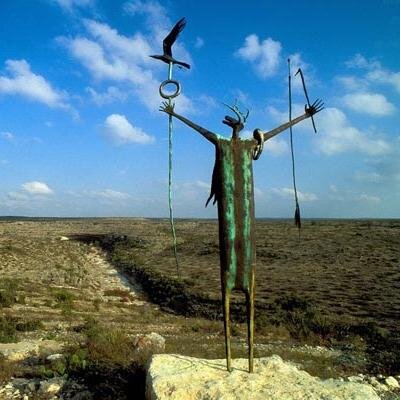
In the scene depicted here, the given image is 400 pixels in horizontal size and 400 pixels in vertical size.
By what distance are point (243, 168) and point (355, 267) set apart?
27.9 meters

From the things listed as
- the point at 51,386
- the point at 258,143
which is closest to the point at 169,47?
the point at 258,143

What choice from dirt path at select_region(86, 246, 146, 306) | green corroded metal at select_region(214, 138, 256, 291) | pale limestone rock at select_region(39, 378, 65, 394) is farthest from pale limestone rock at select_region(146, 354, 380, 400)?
dirt path at select_region(86, 246, 146, 306)

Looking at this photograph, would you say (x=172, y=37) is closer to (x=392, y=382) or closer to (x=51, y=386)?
(x=51, y=386)

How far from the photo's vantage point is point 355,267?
32.2 m

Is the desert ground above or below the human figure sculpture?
below

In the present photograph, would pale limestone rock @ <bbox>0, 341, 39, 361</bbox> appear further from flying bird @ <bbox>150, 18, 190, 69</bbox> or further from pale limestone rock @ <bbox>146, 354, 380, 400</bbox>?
flying bird @ <bbox>150, 18, 190, 69</bbox>

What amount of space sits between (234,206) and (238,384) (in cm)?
251

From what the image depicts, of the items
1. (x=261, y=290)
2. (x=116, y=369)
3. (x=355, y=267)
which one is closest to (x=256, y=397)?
(x=116, y=369)

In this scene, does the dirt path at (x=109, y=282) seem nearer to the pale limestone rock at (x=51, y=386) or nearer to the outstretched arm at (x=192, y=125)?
the pale limestone rock at (x=51, y=386)

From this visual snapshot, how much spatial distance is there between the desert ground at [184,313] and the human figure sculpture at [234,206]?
9.92 feet

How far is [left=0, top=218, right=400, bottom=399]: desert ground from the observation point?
33.2ft

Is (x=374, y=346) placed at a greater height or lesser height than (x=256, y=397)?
lesser

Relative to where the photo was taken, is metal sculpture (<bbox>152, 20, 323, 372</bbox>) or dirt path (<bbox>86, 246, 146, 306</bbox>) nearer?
metal sculpture (<bbox>152, 20, 323, 372</bbox>)

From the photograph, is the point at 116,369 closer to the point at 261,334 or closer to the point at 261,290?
the point at 261,334
